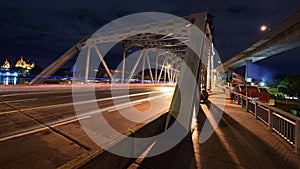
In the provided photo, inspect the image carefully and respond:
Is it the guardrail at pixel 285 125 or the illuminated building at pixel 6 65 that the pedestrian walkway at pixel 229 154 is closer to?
the guardrail at pixel 285 125

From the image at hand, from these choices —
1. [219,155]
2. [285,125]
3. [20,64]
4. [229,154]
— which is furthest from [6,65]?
[285,125]

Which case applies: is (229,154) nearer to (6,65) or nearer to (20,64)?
(20,64)

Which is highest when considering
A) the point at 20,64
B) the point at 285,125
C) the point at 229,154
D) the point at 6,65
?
the point at 20,64

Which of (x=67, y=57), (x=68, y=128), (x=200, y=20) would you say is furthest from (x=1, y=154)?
(x=67, y=57)

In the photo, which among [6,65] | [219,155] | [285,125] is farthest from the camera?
[6,65]

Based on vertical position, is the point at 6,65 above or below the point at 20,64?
below

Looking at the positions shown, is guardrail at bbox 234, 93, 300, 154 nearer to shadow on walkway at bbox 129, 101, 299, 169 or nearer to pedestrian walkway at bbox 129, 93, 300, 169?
pedestrian walkway at bbox 129, 93, 300, 169

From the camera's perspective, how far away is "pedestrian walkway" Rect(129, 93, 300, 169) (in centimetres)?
329

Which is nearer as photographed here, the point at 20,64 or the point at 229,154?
the point at 229,154

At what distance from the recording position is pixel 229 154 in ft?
12.4

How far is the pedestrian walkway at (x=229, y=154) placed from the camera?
10.8 ft

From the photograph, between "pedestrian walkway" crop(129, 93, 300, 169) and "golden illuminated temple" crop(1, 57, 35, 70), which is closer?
"pedestrian walkway" crop(129, 93, 300, 169)

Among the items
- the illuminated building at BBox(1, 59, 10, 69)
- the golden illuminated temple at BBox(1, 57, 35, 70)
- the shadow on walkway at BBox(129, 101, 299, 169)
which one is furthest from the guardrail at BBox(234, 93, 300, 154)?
the illuminated building at BBox(1, 59, 10, 69)

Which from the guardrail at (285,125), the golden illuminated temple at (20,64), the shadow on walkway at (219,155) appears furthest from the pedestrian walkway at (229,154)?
the golden illuminated temple at (20,64)
